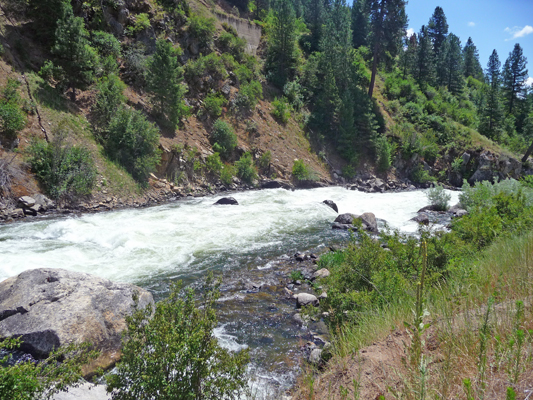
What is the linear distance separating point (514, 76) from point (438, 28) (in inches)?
804

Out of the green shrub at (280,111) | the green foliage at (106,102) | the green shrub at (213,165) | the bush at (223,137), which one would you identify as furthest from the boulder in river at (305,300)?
the green shrub at (280,111)

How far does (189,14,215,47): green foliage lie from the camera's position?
27.5 m

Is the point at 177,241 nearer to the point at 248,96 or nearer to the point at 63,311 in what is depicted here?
the point at 63,311

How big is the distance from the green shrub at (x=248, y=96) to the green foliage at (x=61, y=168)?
1571 cm

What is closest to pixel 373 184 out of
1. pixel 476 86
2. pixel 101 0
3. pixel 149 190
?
pixel 149 190

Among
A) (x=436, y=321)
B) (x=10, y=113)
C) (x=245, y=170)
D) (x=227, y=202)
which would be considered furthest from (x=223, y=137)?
(x=436, y=321)

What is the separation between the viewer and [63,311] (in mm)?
5078

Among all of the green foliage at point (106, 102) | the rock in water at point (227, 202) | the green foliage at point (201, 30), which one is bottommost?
the rock in water at point (227, 202)

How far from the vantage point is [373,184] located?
29.6 meters

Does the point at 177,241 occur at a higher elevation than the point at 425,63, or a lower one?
lower

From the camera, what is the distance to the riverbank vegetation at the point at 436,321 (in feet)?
6.88

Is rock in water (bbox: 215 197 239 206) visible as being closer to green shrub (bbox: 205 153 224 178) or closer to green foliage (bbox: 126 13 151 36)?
green shrub (bbox: 205 153 224 178)

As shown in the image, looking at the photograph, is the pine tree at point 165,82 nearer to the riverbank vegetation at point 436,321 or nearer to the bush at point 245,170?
the bush at point 245,170

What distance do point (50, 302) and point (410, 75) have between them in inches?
2281
